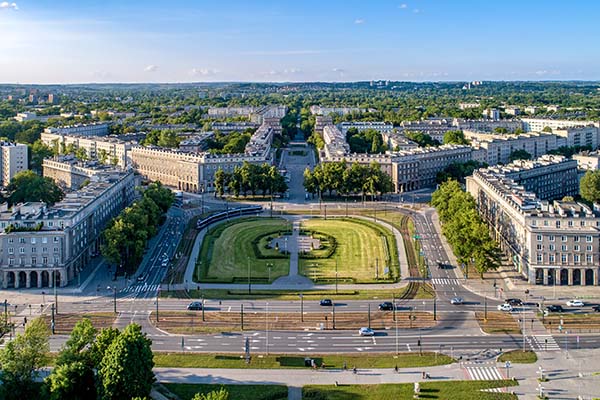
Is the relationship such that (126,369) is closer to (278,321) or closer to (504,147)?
(278,321)

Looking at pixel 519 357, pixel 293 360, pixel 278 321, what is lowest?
pixel 293 360

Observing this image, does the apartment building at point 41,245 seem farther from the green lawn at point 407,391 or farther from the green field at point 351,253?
the green lawn at point 407,391

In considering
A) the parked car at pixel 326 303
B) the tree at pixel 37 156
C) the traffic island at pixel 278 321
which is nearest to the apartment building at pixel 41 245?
the traffic island at pixel 278 321

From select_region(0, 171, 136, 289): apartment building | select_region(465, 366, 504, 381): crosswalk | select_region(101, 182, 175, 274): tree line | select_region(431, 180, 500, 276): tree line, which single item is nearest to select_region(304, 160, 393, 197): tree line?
select_region(431, 180, 500, 276): tree line

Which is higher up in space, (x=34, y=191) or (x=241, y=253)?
(x=34, y=191)

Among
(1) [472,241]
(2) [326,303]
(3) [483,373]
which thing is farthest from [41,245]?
(3) [483,373]
